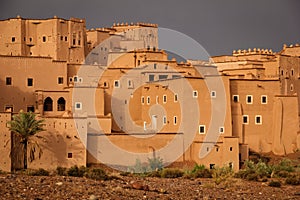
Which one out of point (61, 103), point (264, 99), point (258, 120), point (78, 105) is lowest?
point (258, 120)

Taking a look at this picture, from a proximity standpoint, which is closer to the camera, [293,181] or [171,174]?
[293,181]

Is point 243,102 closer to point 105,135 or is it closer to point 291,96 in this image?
point 291,96

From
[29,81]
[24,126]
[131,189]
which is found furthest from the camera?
[29,81]

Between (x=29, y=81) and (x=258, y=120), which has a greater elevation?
(x=29, y=81)

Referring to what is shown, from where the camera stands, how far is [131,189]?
87.5ft

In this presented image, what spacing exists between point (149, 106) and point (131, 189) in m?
24.4

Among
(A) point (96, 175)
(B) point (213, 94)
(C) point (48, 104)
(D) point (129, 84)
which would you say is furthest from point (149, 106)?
(A) point (96, 175)

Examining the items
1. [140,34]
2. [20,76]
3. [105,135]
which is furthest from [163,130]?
[140,34]

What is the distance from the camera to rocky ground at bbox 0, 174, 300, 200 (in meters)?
23.5

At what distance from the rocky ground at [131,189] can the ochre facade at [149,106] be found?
31.2 feet

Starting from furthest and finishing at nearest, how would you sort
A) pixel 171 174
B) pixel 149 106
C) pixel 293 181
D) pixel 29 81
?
1. pixel 149 106
2. pixel 29 81
3. pixel 171 174
4. pixel 293 181

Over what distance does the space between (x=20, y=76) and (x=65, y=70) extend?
125 inches

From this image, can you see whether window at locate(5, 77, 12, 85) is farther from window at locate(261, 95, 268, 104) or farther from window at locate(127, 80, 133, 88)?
window at locate(261, 95, 268, 104)

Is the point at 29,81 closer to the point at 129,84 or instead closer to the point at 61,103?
the point at 61,103
